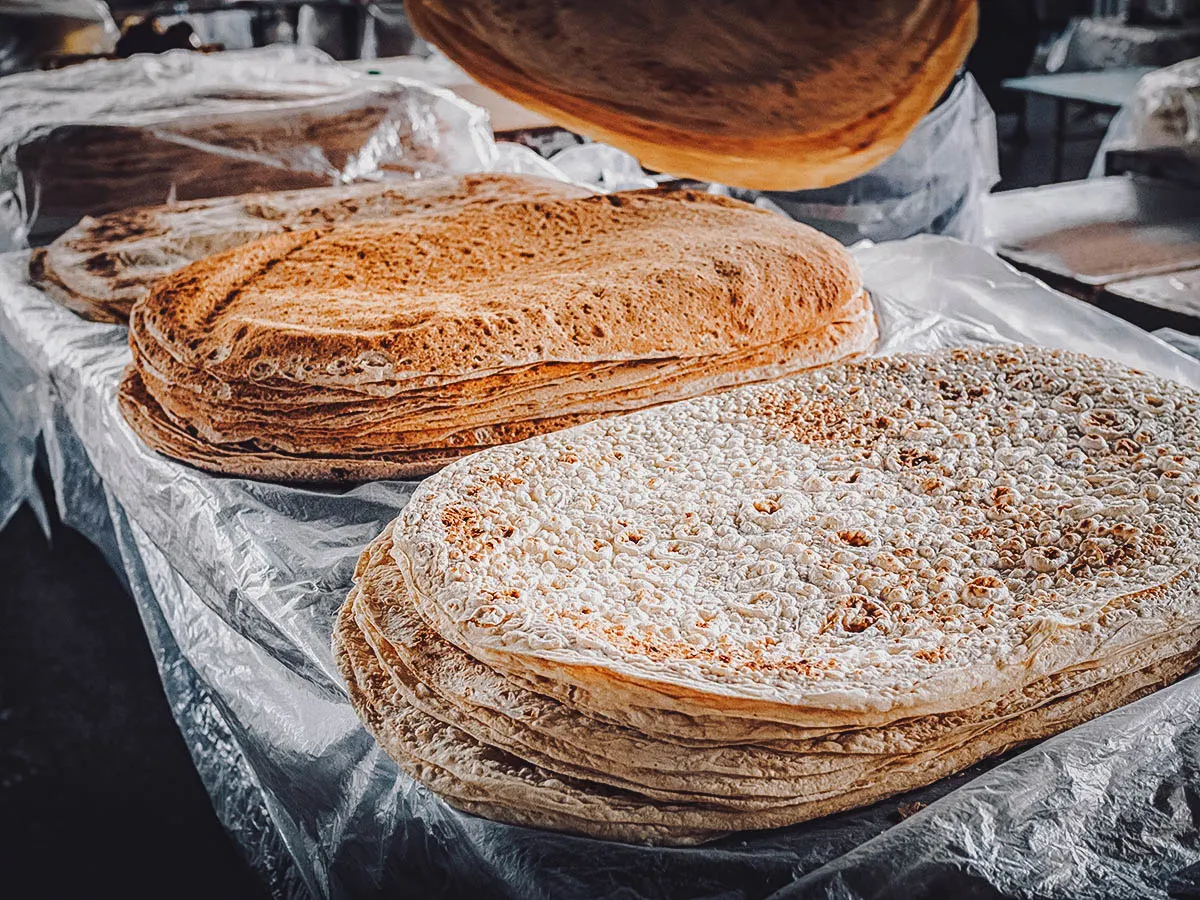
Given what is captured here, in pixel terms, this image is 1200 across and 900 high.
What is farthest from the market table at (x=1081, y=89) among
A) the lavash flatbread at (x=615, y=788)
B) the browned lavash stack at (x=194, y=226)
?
the lavash flatbread at (x=615, y=788)

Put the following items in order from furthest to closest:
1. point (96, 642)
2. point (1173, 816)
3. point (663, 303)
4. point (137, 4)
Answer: point (137, 4) → point (96, 642) → point (663, 303) → point (1173, 816)

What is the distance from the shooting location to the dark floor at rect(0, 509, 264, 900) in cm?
193

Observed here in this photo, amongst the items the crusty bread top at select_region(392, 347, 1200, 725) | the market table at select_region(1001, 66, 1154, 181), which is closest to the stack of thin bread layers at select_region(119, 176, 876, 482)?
the crusty bread top at select_region(392, 347, 1200, 725)

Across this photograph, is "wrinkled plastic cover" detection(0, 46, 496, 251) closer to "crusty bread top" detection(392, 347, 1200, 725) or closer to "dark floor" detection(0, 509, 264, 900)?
"dark floor" detection(0, 509, 264, 900)

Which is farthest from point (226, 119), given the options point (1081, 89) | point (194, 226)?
point (1081, 89)

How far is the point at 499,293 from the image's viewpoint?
5.18ft

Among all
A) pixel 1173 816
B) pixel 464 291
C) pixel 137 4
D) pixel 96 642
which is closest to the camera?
pixel 1173 816

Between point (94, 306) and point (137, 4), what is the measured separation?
20.9 ft

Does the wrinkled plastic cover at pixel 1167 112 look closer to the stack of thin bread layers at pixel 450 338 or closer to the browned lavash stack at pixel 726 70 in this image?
the stack of thin bread layers at pixel 450 338

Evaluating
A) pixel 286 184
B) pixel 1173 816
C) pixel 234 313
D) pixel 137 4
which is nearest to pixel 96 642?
pixel 286 184

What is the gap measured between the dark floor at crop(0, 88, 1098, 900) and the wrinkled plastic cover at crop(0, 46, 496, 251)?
2.88 feet

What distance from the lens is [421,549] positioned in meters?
0.99

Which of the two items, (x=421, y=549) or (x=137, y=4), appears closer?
(x=421, y=549)

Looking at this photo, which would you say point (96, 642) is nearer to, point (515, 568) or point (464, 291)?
point (464, 291)
